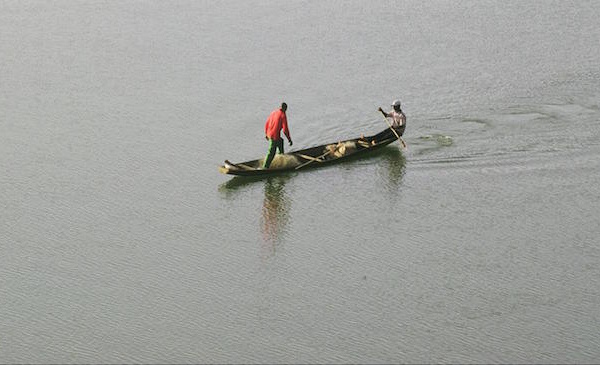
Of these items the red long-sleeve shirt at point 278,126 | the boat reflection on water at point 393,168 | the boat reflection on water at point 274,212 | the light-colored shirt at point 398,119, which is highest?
the light-colored shirt at point 398,119

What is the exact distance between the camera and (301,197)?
18.2 m

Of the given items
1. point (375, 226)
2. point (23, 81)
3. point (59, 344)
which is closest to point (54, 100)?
point (23, 81)

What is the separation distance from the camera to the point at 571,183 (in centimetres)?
1869

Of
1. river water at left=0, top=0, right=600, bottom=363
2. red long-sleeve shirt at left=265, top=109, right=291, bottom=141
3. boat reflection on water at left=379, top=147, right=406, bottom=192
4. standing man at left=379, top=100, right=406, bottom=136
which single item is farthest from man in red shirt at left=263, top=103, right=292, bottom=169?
standing man at left=379, top=100, right=406, bottom=136

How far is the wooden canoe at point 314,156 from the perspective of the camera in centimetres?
1884

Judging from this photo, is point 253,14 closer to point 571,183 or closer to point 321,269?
point 571,183

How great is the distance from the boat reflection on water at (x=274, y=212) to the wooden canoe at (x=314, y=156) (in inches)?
10.6

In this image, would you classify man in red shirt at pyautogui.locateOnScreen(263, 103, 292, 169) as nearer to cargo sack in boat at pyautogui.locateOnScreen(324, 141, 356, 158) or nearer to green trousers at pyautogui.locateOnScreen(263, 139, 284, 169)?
green trousers at pyautogui.locateOnScreen(263, 139, 284, 169)

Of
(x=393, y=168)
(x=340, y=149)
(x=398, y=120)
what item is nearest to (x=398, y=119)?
(x=398, y=120)

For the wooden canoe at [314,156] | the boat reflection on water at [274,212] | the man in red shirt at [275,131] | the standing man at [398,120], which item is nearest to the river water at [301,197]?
the boat reflection on water at [274,212]

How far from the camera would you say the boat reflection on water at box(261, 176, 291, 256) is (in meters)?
16.4

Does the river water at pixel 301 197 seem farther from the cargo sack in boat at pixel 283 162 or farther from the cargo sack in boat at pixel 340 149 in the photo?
the cargo sack in boat at pixel 340 149

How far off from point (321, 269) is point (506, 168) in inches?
226

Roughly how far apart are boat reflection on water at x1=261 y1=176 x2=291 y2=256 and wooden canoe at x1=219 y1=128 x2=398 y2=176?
27 centimetres
